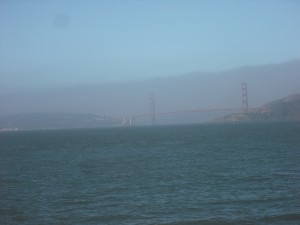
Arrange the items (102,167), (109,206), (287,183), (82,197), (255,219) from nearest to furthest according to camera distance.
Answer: (255,219) → (109,206) → (82,197) → (287,183) → (102,167)

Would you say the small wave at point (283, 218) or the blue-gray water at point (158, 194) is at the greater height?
the blue-gray water at point (158, 194)

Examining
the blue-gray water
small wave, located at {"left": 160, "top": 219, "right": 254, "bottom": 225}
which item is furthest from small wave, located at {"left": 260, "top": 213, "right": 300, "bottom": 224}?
small wave, located at {"left": 160, "top": 219, "right": 254, "bottom": 225}

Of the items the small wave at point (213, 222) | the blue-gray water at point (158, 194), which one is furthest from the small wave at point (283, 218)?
the small wave at point (213, 222)

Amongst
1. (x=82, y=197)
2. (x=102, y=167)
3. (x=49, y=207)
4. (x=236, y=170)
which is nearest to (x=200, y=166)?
(x=236, y=170)

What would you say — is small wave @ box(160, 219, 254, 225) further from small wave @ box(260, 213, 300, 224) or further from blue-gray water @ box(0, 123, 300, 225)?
small wave @ box(260, 213, 300, 224)

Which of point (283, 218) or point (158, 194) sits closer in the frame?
point (283, 218)

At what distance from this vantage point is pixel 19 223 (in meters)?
21.8

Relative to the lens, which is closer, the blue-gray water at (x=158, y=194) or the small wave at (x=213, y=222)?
the small wave at (x=213, y=222)

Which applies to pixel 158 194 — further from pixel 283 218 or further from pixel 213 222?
pixel 283 218

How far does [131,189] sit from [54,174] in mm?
12482

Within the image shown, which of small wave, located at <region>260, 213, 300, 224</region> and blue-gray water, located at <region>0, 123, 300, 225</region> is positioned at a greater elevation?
blue-gray water, located at <region>0, 123, 300, 225</region>

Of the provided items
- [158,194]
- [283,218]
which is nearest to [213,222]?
[283,218]

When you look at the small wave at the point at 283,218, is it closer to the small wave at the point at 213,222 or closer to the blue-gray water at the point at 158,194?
the blue-gray water at the point at 158,194

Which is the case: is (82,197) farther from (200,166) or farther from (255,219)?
(200,166)
